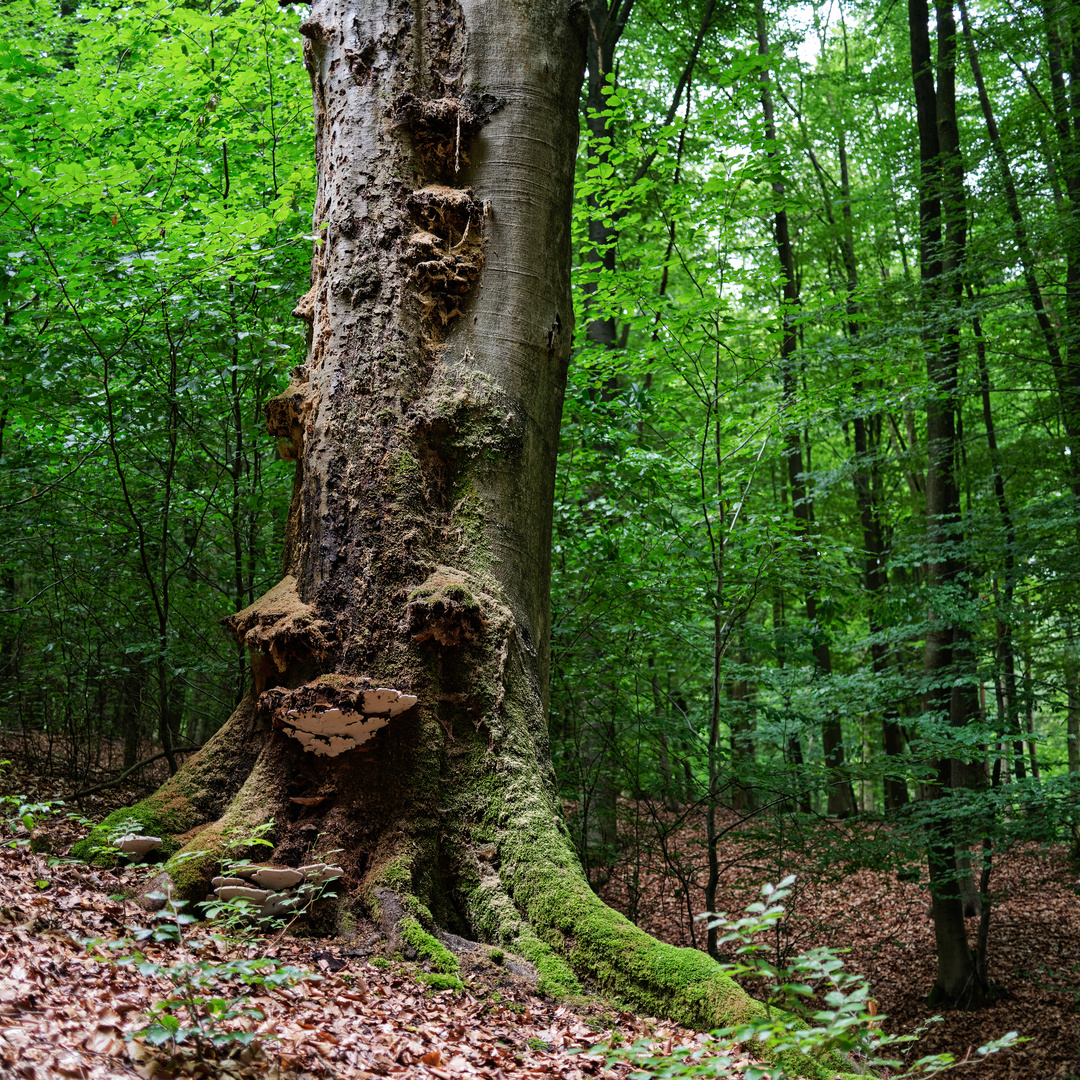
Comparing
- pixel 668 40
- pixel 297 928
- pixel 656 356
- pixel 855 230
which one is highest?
pixel 668 40

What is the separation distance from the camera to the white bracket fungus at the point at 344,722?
297cm

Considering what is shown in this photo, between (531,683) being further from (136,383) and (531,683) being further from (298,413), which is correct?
(136,383)

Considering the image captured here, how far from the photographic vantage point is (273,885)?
9.09 ft

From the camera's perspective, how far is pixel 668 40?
38.9 feet

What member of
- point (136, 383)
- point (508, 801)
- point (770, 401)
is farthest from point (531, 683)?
point (136, 383)

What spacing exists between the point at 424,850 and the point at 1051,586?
20.9ft

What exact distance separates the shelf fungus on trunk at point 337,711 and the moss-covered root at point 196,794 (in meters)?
0.49

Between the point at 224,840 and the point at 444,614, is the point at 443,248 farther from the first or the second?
the point at 224,840

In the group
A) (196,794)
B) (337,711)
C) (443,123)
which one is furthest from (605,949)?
(443,123)

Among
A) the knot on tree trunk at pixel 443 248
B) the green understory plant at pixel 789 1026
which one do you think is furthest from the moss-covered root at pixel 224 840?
the knot on tree trunk at pixel 443 248

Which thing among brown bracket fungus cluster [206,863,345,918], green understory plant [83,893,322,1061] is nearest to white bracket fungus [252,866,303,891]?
brown bracket fungus cluster [206,863,345,918]

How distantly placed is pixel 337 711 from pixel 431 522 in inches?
36.3

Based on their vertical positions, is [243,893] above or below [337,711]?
below

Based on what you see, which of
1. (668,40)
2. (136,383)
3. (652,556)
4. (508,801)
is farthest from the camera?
(668,40)
